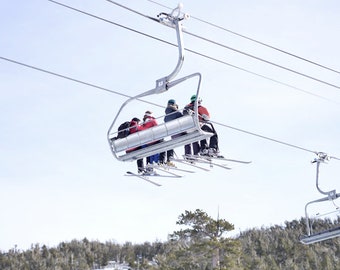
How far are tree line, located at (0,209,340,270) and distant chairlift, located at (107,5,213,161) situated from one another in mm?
8302

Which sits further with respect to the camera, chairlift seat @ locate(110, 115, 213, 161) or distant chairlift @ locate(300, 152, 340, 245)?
distant chairlift @ locate(300, 152, 340, 245)

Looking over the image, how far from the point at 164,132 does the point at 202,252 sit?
32101 mm

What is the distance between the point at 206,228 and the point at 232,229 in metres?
2.08

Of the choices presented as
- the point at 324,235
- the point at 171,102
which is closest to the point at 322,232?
the point at 324,235

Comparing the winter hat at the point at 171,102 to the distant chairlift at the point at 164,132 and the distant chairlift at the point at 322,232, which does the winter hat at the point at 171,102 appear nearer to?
the distant chairlift at the point at 164,132

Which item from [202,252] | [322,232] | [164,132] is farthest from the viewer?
[202,252]

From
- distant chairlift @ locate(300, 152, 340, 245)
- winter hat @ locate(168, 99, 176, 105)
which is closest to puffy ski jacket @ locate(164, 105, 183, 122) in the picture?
winter hat @ locate(168, 99, 176, 105)

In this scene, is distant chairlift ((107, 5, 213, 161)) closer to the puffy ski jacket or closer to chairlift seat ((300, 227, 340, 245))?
the puffy ski jacket

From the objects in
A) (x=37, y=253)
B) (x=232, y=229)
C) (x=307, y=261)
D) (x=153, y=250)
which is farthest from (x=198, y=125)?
(x=153, y=250)

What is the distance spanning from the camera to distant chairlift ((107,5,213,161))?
1128 centimetres

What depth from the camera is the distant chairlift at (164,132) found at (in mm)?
11281

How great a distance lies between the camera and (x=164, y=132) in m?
12.2

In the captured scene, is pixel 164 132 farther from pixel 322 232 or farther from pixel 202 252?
pixel 202 252

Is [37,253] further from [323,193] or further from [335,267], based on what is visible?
[323,193]
